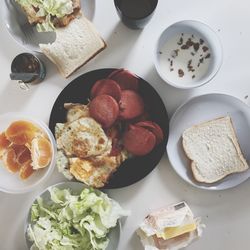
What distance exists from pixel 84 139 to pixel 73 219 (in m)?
0.18

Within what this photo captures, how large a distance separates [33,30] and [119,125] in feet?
1.00

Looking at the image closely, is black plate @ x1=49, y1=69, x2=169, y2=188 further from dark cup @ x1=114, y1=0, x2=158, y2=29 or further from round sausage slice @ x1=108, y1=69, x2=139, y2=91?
dark cup @ x1=114, y1=0, x2=158, y2=29

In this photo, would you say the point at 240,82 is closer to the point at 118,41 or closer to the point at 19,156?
the point at 118,41

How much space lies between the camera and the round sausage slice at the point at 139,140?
3.50 ft

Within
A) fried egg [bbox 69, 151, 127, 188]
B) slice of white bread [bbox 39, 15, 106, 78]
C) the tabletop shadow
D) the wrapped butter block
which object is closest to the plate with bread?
slice of white bread [bbox 39, 15, 106, 78]

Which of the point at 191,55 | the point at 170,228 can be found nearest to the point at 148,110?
the point at 191,55

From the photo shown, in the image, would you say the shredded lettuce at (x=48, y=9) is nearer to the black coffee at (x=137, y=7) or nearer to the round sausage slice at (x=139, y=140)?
the black coffee at (x=137, y=7)

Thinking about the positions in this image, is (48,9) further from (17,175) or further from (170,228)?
(170,228)

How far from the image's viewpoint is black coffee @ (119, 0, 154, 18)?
1.07 metres

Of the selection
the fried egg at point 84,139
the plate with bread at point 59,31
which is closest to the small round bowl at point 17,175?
the fried egg at point 84,139

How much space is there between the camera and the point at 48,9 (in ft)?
3.52

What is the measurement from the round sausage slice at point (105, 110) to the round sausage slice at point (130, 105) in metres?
0.02

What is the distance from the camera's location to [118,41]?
1.14 metres

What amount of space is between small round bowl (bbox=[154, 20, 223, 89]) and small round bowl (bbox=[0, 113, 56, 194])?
298 millimetres
